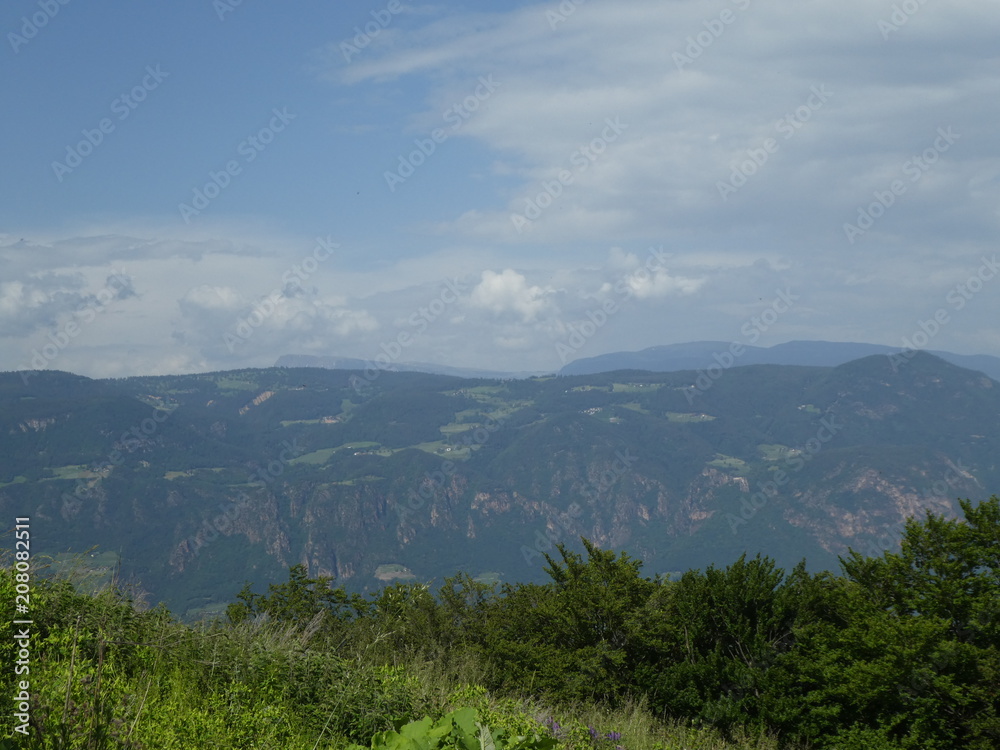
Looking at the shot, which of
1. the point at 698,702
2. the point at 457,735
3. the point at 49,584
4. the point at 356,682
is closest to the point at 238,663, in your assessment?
the point at 356,682

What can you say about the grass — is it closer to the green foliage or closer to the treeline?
the treeline

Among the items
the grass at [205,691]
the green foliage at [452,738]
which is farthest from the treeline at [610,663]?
the green foliage at [452,738]

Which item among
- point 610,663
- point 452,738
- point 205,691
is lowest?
point 610,663

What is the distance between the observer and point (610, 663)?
1567 centimetres

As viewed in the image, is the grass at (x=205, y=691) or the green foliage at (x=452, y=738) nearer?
the green foliage at (x=452, y=738)

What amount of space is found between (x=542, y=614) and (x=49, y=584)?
1236 centimetres

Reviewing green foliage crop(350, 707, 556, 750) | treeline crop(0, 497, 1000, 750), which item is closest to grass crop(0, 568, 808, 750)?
treeline crop(0, 497, 1000, 750)

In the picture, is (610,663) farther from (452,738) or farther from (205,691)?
(452,738)

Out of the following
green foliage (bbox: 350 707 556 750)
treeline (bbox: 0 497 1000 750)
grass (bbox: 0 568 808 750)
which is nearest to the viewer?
green foliage (bbox: 350 707 556 750)

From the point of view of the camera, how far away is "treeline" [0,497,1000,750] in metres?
5.59

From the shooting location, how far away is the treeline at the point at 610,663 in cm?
559

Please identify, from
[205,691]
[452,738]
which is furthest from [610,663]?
[452,738]

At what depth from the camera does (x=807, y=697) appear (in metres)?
13.0

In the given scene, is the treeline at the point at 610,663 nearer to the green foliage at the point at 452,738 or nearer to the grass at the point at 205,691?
the grass at the point at 205,691
